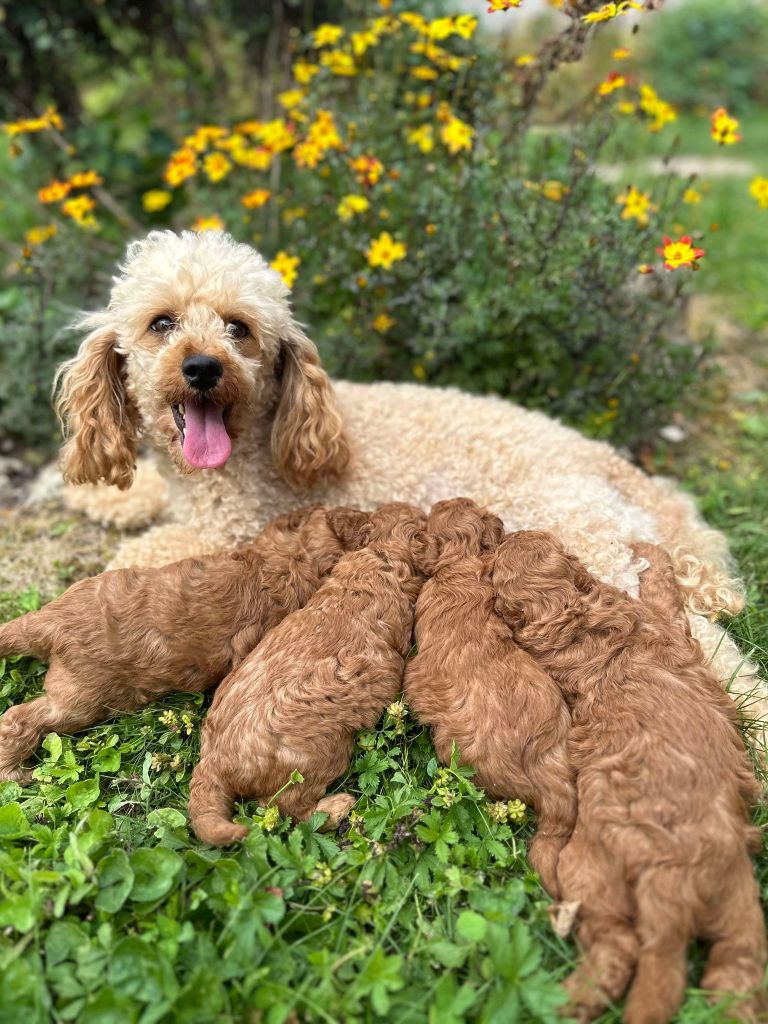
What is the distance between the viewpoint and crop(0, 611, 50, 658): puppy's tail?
301 cm

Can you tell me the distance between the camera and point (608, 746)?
2.64 m

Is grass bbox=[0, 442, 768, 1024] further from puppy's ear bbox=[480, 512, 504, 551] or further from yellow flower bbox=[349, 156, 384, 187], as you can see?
yellow flower bbox=[349, 156, 384, 187]

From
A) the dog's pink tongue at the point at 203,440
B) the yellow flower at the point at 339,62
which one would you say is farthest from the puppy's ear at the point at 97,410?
the yellow flower at the point at 339,62

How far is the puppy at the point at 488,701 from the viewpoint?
268cm

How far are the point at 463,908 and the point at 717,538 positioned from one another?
216 centimetres

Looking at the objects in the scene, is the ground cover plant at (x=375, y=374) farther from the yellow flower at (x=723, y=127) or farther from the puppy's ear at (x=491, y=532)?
the puppy's ear at (x=491, y=532)

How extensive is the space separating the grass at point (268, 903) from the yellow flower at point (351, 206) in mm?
2768

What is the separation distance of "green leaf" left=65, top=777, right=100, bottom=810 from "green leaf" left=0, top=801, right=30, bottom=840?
0.17m

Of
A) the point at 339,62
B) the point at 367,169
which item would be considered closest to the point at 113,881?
the point at 367,169

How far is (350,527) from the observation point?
3.57 m

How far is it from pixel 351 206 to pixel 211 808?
10.7ft

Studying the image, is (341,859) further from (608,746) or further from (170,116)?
(170,116)

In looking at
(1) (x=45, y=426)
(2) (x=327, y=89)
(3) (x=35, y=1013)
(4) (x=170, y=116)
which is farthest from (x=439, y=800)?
(4) (x=170, y=116)

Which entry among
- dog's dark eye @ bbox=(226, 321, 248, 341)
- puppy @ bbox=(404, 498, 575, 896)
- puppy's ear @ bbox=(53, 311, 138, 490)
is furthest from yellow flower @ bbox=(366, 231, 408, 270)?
puppy @ bbox=(404, 498, 575, 896)
